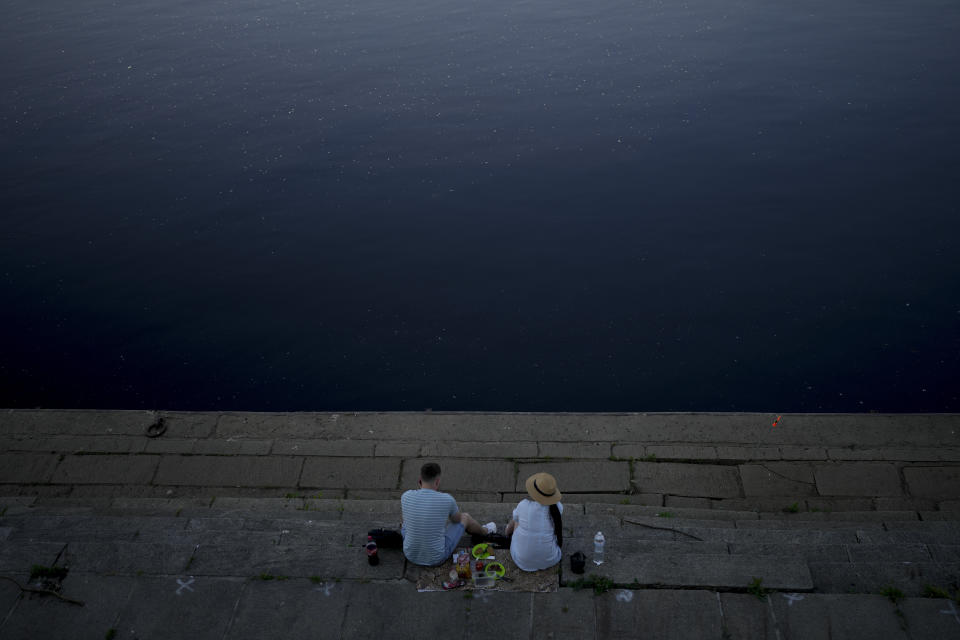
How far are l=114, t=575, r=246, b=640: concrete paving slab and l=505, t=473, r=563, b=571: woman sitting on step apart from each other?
238 cm

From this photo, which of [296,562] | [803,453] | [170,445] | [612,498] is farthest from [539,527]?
[170,445]

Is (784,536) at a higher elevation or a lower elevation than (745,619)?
lower

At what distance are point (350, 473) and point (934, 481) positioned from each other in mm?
6792

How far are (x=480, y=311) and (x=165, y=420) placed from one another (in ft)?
18.3

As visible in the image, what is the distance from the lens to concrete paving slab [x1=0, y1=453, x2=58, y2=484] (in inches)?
Result: 352

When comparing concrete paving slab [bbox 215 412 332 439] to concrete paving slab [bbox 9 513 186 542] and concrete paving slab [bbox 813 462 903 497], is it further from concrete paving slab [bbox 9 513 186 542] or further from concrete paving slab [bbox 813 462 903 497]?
concrete paving slab [bbox 813 462 903 497]

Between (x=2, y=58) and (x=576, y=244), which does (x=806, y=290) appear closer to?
(x=576, y=244)

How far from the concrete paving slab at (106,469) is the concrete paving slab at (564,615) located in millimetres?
5526

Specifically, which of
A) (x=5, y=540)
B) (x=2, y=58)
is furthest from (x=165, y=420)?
(x=2, y=58)

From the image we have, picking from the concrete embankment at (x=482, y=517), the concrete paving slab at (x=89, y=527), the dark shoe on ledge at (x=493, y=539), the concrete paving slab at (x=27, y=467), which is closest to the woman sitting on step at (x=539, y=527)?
the concrete embankment at (x=482, y=517)

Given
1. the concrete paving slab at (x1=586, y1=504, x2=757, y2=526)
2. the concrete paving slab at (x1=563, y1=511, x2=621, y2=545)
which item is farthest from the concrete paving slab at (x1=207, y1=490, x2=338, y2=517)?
the concrete paving slab at (x1=586, y1=504, x2=757, y2=526)

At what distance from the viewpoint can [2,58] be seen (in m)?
25.5

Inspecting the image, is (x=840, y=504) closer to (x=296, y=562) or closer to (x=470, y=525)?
(x=470, y=525)

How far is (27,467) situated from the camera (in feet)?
29.8
